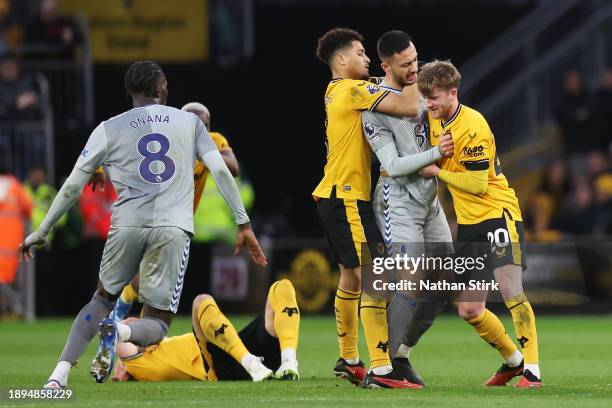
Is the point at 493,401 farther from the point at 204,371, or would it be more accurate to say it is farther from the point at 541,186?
the point at 541,186

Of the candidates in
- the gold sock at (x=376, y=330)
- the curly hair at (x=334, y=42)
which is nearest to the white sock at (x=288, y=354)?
the gold sock at (x=376, y=330)

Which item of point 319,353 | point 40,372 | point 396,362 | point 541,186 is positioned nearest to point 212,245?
point 541,186

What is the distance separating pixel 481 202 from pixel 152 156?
1.95 meters

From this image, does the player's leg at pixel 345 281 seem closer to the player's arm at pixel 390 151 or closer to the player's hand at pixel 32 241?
the player's arm at pixel 390 151

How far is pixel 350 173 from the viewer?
28.7 ft

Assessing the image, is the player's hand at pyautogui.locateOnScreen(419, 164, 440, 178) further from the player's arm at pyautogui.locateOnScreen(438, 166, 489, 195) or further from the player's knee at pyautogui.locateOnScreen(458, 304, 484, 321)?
the player's knee at pyautogui.locateOnScreen(458, 304, 484, 321)

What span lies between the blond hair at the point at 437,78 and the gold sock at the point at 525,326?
4.29 feet

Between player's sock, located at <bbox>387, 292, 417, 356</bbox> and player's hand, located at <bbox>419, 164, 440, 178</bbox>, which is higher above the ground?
player's hand, located at <bbox>419, 164, 440, 178</bbox>

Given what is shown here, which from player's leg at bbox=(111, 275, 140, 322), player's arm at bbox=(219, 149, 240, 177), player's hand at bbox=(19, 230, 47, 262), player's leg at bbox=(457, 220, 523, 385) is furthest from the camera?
player's leg at bbox=(111, 275, 140, 322)

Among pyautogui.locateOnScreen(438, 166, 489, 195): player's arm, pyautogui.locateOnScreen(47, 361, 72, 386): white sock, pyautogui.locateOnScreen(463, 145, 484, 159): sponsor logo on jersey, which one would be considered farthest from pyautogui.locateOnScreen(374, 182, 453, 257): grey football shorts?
pyautogui.locateOnScreen(47, 361, 72, 386): white sock

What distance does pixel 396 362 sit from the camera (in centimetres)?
841

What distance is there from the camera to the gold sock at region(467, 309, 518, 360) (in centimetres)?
852

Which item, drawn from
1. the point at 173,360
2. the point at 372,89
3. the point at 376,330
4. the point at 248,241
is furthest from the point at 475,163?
the point at 173,360

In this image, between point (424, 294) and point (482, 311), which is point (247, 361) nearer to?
point (424, 294)
